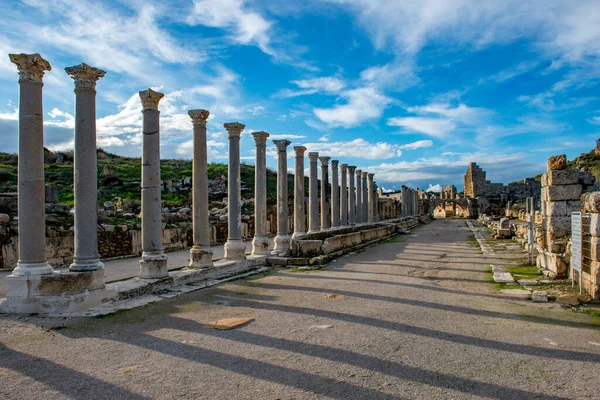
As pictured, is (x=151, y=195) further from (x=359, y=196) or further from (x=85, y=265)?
(x=359, y=196)

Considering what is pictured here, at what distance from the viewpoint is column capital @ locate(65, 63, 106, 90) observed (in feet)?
26.9

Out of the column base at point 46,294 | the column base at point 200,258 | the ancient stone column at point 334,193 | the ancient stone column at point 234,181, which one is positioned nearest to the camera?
the column base at point 46,294

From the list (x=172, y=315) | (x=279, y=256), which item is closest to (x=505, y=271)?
(x=279, y=256)

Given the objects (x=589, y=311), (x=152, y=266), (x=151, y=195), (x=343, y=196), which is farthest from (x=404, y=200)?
(x=152, y=266)

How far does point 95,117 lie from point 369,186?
24.4 meters

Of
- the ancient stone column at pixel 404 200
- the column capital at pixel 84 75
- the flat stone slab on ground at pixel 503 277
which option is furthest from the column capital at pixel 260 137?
the ancient stone column at pixel 404 200

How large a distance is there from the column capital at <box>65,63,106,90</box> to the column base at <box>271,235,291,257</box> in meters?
8.44

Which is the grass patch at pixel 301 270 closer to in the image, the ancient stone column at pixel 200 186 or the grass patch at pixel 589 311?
the ancient stone column at pixel 200 186

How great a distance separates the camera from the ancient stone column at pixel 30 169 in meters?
7.55

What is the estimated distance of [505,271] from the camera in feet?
40.5

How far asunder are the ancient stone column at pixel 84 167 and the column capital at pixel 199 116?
354 cm

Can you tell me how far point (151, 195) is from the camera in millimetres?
9727

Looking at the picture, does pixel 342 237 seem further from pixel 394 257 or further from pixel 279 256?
pixel 279 256

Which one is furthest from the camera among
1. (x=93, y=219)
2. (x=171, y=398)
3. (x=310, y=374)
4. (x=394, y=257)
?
(x=394, y=257)
